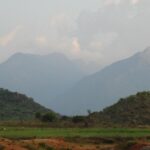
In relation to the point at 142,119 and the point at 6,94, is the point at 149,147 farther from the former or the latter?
the point at 6,94

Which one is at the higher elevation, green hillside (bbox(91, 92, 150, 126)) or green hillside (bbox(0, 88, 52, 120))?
green hillside (bbox(0, 88, 52, 120))

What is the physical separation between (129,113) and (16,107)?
4552 cm

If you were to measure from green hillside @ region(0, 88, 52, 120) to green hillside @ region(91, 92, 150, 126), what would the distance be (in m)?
26.6

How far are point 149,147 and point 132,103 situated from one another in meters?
56.3

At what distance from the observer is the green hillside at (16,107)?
12912cm

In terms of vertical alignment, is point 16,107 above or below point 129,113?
above

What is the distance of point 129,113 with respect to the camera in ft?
320

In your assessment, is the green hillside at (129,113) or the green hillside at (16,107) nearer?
the green hillside at (129,113)

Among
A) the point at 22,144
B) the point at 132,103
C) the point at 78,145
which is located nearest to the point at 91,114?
the point at 132,103

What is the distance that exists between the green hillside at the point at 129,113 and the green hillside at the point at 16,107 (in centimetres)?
2665

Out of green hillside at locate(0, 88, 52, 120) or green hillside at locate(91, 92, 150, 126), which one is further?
green hillside at locate(0, 88, 52, 120)

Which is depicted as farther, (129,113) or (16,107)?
(16,107)

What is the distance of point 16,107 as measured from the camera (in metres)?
136

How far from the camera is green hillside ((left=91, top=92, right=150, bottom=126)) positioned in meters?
93.9
